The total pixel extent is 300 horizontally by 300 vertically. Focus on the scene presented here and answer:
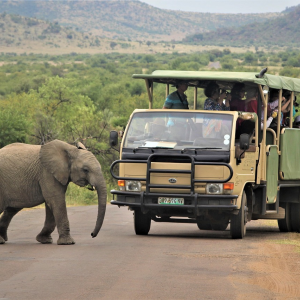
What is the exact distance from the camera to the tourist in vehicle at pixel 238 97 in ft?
48.2

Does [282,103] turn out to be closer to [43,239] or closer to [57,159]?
[57,159]

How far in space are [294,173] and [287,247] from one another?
3202mm

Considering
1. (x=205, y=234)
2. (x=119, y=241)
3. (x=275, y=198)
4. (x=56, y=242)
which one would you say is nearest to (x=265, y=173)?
(x=275, y=198)

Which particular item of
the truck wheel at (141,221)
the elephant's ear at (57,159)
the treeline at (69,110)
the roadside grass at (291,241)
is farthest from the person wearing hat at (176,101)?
the treeline at (69,110)

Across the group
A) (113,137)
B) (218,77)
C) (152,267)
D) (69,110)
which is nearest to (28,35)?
(69,110)

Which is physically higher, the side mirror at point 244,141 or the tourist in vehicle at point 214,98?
the tourist in vehicle at point 214,98

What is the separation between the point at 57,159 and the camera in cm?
1267

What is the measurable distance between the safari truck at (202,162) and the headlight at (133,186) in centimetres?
2

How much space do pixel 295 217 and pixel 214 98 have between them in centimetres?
332

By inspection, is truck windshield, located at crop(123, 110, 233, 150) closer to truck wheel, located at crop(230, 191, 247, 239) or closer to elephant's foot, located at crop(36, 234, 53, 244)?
truck wheel, located at crop(230, 191, 247, 239)

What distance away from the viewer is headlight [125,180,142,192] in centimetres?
1348

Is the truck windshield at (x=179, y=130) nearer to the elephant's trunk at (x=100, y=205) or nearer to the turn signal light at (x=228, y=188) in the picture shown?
the turn signal light at (x=228, y=188)

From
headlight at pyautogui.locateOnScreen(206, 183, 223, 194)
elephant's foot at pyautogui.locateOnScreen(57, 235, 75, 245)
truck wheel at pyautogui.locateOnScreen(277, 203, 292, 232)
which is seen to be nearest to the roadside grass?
truck wheel at pyautogui.locateOnScreen(277, 203, 292, 232)

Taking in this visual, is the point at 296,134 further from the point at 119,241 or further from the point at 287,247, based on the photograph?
the point at 119,241
